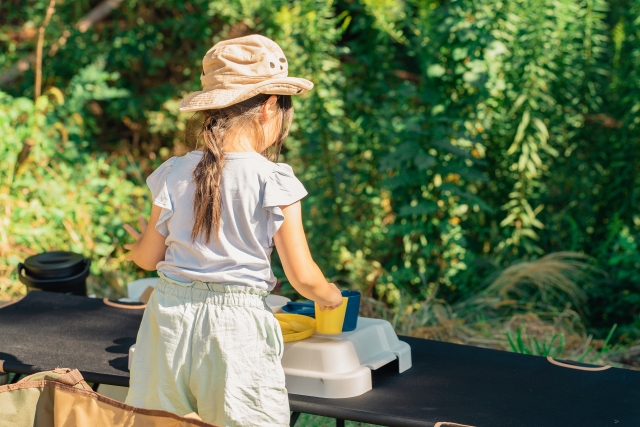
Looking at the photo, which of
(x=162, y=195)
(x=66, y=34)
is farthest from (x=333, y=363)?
(x=66, y=34)


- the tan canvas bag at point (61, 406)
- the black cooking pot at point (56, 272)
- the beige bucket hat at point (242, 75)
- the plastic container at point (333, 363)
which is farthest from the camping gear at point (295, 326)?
the black cooking pot at point (56, 272)

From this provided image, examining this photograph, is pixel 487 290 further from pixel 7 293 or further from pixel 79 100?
pixel 79 100

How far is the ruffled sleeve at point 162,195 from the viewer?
1.85 metres

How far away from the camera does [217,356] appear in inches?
70.8

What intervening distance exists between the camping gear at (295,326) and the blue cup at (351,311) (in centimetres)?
10

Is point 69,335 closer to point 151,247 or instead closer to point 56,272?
point 56,272

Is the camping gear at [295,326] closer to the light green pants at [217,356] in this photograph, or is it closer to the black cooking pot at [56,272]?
the light green pants at [217,356]

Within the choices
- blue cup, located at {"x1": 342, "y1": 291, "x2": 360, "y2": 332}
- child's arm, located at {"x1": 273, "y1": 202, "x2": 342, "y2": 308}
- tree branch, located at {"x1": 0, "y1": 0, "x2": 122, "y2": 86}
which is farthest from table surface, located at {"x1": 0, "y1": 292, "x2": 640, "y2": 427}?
tree branch, located at {"x1": 0, "y1": 0, "x2": 122, "y2": 86}

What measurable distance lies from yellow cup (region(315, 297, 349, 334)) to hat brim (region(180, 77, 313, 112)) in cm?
68

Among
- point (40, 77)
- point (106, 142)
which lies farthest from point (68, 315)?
point (106, 142)

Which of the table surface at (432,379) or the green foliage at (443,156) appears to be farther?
the green foliage at (443,156)

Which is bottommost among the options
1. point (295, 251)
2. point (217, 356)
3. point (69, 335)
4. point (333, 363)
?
point (69, 335)

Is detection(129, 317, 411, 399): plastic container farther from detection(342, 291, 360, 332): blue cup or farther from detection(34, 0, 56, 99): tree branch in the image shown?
detection(34, 0, 56, 99): tree branch

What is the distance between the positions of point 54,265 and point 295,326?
1378mm
